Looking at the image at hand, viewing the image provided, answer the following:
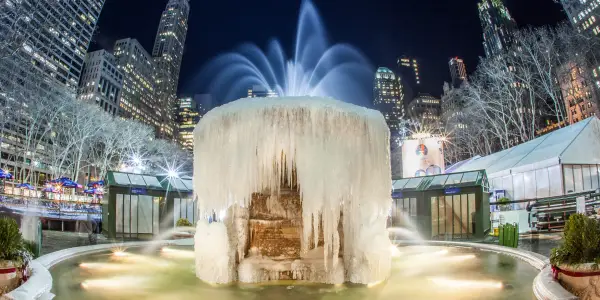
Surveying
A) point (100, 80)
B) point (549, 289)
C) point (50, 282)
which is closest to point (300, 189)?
point (549, 289)

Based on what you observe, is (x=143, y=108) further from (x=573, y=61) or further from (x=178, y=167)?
(x=573, y=61)

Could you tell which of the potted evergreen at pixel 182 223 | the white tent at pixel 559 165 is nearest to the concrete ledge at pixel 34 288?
the potted evergreen at pixel 182 223

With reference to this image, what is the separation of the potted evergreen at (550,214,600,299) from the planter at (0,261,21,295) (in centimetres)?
805

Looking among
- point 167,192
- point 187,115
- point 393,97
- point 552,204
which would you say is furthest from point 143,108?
point 552,204

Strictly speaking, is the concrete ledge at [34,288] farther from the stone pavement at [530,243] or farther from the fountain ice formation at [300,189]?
the stone pavement at [530,243]

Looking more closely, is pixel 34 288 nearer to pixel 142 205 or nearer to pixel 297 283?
pixel 297 283

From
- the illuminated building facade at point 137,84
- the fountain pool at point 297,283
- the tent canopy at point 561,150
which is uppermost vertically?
the illuminated building facade at point 137,84

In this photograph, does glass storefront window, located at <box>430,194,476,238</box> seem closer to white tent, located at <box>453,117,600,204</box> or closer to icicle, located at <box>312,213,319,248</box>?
white tent, located at <box>453,117,600,204</box>

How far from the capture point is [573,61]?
34.2 m

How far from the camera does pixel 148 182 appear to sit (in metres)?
22.0

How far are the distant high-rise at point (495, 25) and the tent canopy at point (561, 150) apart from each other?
97695mm

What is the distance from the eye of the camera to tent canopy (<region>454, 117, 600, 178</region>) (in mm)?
21281

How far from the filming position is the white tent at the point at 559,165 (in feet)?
69.3

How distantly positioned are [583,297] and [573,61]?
128 ft
